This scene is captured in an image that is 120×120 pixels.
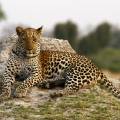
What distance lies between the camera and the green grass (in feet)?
38.4

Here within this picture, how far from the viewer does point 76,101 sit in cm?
1275

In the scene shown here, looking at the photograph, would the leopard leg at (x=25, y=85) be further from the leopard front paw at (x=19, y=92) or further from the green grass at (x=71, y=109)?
the green grass at (x=71, y=109)

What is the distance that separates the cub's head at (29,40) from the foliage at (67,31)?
2257 inches

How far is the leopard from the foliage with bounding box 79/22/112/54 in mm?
58263

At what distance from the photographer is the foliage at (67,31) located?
237ft

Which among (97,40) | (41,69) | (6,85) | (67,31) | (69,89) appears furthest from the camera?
(97,40)

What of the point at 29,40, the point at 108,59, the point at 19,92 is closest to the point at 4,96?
the point at 19,92

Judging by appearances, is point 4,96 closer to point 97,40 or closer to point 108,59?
point 108,59

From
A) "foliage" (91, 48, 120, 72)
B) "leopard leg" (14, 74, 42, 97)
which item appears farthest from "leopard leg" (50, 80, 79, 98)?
"foliage" (91, 48, 120, 72)

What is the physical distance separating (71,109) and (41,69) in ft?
6.89

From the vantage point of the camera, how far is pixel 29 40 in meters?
13.3

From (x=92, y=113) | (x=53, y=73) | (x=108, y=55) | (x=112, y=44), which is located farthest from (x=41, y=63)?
(x=112, y=44)

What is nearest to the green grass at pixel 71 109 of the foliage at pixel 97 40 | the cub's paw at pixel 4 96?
the cub's paw at pixel 4 96

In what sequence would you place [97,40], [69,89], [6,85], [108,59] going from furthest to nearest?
[97,40], [108,59], [69,89], [6,85]
